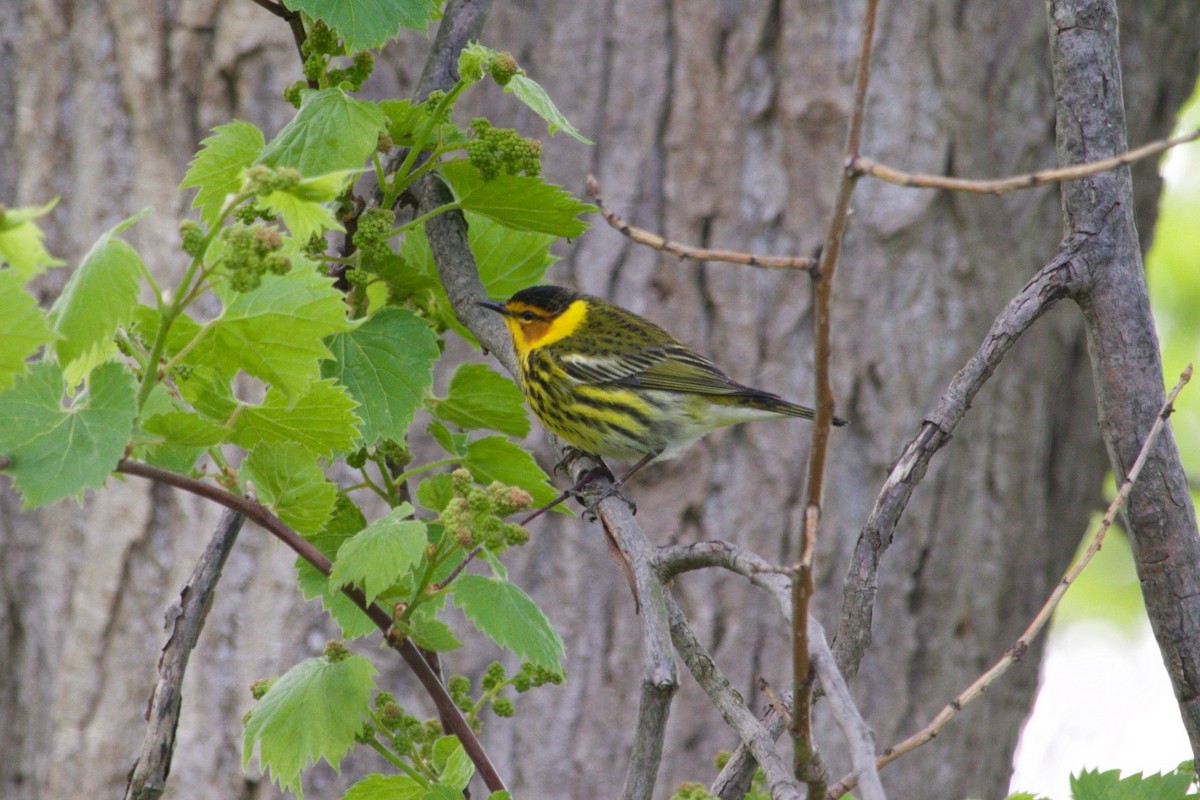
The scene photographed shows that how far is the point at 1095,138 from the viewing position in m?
1.80

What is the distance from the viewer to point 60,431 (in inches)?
49.8

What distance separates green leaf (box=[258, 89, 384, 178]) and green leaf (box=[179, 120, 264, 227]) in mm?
138

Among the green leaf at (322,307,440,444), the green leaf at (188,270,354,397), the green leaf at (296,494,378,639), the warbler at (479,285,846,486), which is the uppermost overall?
the warbler at (479,285,846,486)

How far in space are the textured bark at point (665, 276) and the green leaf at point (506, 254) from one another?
1.33 meters

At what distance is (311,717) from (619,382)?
5.96 ft

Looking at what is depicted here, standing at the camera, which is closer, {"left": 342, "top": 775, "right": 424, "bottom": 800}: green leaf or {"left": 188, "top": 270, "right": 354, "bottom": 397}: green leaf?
{"left": 188, "top": 270, "right": 354, "bottom": 397}: green leaf

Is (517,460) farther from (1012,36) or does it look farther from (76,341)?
(1012,36)

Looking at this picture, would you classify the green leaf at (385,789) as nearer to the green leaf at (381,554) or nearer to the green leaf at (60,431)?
the green leaf at (381,554)

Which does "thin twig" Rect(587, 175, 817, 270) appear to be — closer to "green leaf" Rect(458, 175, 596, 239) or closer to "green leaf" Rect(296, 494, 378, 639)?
"green leaf" Rect(458, 175, 596, 239)

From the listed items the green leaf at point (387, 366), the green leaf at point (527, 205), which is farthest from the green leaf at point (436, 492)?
the green leaf at point (527, 205)

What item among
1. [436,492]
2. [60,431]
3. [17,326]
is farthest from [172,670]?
[17,326]

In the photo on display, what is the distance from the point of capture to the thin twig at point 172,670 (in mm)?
1613

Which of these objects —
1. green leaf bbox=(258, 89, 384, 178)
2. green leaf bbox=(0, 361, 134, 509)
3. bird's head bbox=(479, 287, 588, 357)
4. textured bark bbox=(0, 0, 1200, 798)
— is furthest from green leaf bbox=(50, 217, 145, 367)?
textured bark bbox=(0, 0, 1200, 798)

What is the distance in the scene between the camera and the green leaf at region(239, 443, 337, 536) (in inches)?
59.5
